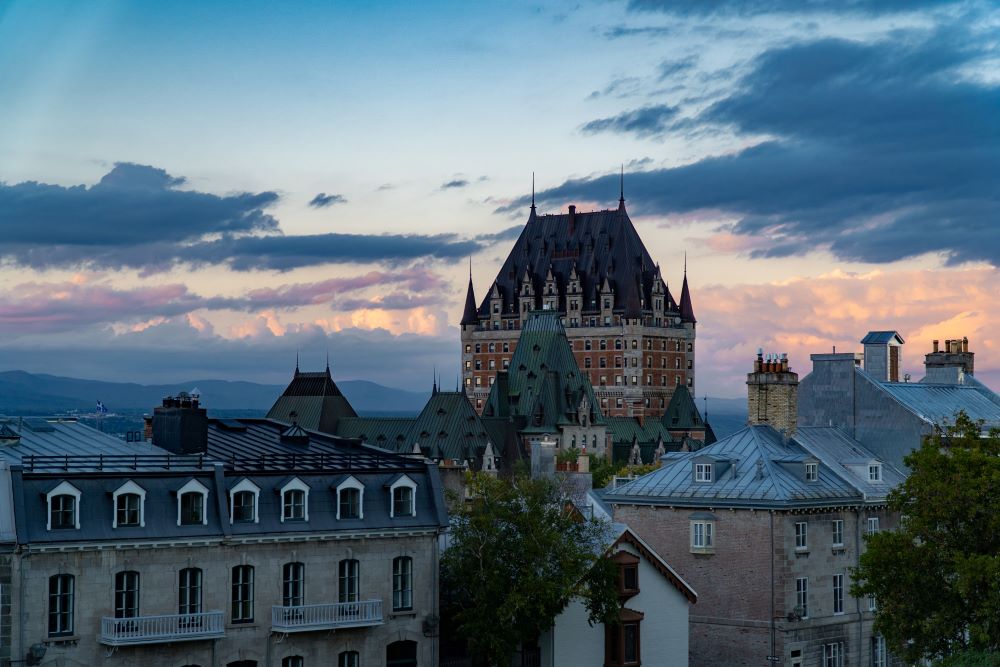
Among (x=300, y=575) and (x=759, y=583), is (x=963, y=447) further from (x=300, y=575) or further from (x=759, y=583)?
(x=300, y=575)

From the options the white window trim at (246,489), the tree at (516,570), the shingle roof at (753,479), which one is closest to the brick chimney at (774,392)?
the shingle roof at (753,479)

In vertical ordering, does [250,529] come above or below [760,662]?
above

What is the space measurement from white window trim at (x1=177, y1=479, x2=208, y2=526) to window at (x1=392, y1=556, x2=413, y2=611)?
829cm

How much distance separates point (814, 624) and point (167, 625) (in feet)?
104

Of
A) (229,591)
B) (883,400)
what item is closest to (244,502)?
(229,591)

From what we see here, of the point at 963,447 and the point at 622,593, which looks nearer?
the point at 963,447

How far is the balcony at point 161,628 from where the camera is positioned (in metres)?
53.8

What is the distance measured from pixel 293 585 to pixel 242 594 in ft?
6.76

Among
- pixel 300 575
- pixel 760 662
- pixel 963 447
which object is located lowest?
pixel 760 662

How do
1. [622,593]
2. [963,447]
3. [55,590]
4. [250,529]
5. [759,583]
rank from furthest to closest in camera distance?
1. [759,583]
2. [622,593]
3. [963,447]
4. [250,529]
5. [55,590]

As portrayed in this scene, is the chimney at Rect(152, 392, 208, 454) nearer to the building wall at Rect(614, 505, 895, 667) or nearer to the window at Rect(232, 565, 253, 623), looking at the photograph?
the window at Rect(232, 565, 253, 623)

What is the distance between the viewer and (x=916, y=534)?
60.4 m

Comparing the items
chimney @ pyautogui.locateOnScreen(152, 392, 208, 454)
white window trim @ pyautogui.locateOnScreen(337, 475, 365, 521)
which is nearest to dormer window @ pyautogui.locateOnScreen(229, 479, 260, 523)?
white window trim @ pyautogui.locateOnScreen(337, 475, 365, 521)

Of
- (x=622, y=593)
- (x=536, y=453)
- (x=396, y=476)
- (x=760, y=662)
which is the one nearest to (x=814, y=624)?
(x=760, y=662)
